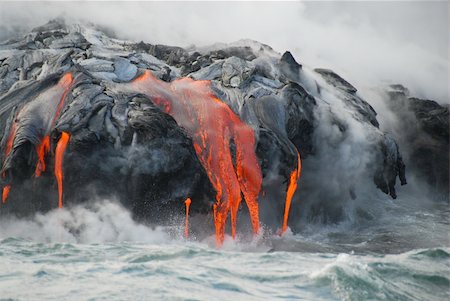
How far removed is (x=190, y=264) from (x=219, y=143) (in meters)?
5.91

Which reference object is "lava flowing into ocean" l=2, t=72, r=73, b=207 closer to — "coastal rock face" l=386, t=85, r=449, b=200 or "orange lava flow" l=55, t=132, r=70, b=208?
"orange lava flow" l=55, t=132, r=70, b=208

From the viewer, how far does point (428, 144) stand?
2816cm

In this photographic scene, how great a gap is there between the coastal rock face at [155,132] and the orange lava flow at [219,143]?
18 centimetres

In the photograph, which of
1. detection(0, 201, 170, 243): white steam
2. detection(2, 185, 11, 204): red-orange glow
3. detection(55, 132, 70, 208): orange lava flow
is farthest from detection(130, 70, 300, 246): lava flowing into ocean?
detection(2, 185, 11, 204): red-orange glow

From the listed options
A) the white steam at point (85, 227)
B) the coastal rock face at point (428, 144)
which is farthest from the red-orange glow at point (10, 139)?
the coastal rock face at point (428, 144)

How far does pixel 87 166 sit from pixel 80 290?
674cm

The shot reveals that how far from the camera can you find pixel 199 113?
18.9 m

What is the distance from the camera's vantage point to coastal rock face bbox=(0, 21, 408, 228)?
16.9 metres

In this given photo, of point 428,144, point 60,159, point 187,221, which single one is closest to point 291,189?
point 187,221

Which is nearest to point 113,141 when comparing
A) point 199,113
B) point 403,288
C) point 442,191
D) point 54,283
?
point 199,113

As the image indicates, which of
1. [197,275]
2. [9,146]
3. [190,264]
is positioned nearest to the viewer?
[197,275]

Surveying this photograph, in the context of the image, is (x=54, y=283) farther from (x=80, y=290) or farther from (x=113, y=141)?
(x=113, y=141)

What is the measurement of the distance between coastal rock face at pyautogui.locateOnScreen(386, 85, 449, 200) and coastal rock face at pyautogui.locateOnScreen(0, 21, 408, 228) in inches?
176

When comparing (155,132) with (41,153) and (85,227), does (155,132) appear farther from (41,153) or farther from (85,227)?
(85,227)
